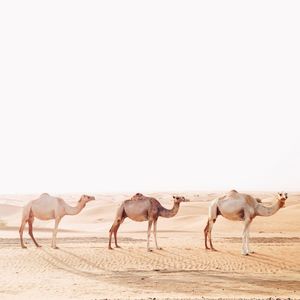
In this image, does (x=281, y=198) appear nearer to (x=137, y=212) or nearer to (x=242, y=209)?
(x=242, y=209)

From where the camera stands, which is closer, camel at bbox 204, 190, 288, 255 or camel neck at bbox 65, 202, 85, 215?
camel at bbox 204, 190, 288, 255

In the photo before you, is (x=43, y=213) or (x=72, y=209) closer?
(x=43, y=213)

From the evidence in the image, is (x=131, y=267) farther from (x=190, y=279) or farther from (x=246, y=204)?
(x=246, y=204)

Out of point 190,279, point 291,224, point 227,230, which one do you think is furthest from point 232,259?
point 291,224

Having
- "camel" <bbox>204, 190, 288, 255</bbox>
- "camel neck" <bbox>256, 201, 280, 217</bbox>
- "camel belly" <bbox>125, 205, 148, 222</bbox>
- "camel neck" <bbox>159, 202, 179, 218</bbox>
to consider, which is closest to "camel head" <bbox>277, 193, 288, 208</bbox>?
"camel" <bbox>204, 190, 288, 255</bbox>

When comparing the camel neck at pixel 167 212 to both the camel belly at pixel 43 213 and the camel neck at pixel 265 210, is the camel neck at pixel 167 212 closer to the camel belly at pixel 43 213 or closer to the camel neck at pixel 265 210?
the camel neck at pixel 265 210

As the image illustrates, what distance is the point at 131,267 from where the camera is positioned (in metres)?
15.8

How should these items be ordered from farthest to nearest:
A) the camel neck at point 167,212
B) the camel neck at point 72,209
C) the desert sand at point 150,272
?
the camel neck at point 72,209 < the camel neck at point 167,212 < the desert sand at point 150,272

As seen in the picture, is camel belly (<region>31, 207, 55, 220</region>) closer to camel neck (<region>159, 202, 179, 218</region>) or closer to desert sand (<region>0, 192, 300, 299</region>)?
desert sand (<region>0, 192, 300, 299</region>)

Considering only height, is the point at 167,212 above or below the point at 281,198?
below

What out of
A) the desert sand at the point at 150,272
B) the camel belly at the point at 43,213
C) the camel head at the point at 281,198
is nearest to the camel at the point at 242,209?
the camel head at the point at 281,198

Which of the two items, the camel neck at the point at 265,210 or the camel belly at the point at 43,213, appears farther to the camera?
the camel belly at the point at 43,213

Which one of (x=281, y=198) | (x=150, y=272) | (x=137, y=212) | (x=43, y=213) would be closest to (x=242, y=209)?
(x=281, y=198)

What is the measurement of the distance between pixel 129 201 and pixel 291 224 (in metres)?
16.7
